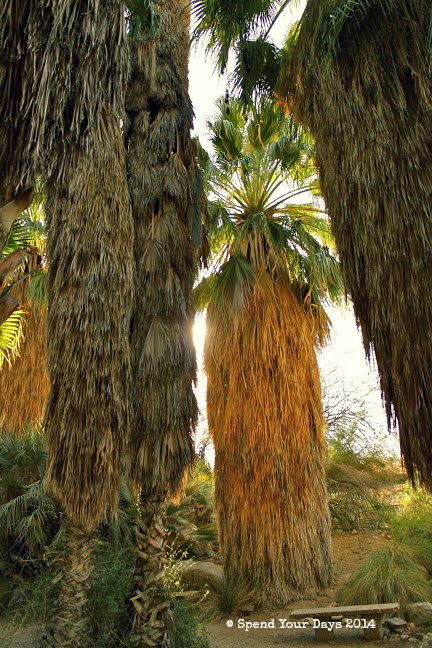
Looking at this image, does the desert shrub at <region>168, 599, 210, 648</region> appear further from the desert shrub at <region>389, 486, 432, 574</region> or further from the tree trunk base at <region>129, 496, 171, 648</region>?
the desert shrub at <region>389, 486, 432, 574</region>

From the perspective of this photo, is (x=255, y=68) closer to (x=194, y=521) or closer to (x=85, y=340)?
Answer: (x=85, y=340)

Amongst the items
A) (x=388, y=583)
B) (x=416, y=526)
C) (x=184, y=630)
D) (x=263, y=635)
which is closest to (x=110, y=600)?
(x=184, y=630)

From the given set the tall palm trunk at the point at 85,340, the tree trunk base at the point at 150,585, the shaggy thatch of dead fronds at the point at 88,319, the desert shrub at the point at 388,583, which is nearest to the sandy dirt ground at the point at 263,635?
the desert shrub at the point at 388,583

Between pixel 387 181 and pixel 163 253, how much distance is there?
3.77m

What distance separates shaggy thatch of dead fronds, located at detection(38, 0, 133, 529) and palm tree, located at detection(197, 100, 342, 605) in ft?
13.9

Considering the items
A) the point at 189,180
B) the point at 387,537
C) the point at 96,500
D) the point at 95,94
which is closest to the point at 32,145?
the point at 95,94

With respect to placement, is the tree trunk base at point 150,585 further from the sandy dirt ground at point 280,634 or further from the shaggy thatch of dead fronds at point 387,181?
the shaggy thatch of dead fronds at point 387,181

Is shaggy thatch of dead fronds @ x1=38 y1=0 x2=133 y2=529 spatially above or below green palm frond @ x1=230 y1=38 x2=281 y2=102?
below

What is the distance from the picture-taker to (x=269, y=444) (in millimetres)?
9984

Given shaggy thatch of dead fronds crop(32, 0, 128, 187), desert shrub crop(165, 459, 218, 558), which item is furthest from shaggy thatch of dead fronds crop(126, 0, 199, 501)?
desert shrub crop(165, 459, 218, 558)

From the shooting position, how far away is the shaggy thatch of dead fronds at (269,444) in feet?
31.3

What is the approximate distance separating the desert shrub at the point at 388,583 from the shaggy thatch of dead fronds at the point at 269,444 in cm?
83

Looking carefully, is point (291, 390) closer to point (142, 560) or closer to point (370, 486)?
point (142, 560)

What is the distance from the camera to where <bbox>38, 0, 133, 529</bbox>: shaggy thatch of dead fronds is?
18.5ft
